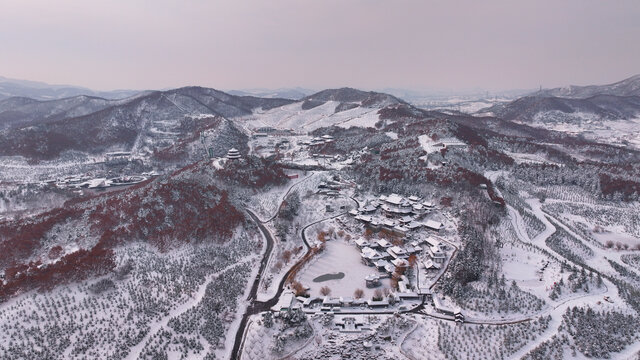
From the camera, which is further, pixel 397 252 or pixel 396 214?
pixel 396 214

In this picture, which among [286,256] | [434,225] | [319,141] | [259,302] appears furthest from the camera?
[319,141]

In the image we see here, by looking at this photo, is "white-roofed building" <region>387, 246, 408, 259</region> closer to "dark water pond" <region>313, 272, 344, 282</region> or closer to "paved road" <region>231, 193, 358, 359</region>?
"dark water pond" <region>313, 272, 344, 282</region>

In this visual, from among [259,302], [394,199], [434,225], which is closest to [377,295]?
[259,302]

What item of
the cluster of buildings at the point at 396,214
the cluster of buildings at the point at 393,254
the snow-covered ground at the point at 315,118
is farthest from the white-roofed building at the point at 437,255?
the snow-covered ground at the point at 315,118

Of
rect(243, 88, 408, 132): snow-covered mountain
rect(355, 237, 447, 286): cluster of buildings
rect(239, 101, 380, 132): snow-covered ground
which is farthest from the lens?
rect(243, 88, 408, 132): snow-covered mountain

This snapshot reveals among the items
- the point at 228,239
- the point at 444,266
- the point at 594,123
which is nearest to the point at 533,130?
the point at 594,123

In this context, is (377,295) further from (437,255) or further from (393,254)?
(437,255)

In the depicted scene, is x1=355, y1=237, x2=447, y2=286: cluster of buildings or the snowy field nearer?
the snowy field

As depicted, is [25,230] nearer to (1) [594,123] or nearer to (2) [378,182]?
(2) [378,182]

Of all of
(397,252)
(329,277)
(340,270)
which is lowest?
(329,277)

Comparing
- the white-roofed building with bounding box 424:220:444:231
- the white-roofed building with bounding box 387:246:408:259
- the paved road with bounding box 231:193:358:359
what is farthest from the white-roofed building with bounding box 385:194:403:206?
the paved road with bounding box 231:193:358:359

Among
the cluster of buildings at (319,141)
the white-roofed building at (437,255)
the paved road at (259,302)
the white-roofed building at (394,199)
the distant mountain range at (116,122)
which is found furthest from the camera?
the cluster of buildings at (319,141)

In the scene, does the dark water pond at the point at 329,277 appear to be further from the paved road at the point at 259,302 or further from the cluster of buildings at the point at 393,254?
the cluster of buildings at the point at 393,254

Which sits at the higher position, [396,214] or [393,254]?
[396,214]
